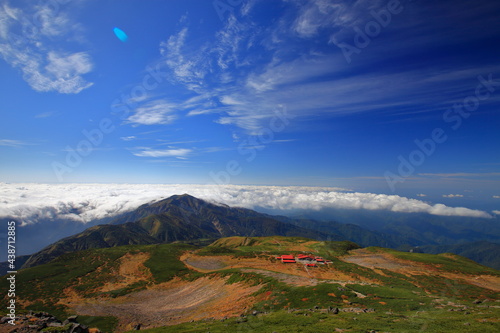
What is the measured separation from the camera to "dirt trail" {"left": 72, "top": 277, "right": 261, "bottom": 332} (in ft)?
128

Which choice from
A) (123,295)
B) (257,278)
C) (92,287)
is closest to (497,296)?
(257,278)

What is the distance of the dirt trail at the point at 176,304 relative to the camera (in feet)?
128

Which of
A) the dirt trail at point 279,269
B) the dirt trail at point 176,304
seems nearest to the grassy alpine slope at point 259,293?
the dirt trail at point 176,304

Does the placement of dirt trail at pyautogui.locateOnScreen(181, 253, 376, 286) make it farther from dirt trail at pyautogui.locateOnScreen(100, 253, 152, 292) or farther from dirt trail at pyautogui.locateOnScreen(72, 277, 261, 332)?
dirt trail at pyautogui.locateOnScreen(100, 253, 152, 292)

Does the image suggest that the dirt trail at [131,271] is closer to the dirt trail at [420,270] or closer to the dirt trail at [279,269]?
the dirt trail at [279,269]

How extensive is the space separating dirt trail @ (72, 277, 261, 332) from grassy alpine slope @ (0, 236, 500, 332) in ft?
0.94

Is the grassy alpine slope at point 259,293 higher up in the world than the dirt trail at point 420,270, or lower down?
higher up

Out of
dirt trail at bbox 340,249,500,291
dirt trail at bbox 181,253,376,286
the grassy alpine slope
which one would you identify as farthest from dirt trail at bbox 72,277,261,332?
dirt trail at bbox 340,249,500,291

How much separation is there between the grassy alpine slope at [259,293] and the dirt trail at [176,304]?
0.94 ft

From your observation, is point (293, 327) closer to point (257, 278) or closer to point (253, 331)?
point (253, 331)

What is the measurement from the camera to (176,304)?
50375 mm

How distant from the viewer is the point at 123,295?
59250mm

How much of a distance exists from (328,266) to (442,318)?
46.2m

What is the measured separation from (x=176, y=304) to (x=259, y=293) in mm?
24243
